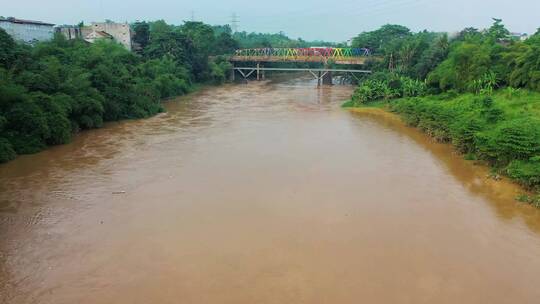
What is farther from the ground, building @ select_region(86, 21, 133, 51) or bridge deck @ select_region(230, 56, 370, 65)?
building @ select_region(86, 21, 133, 51)

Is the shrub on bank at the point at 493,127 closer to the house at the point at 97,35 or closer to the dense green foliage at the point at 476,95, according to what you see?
the dense green foliage at the point at 476,95

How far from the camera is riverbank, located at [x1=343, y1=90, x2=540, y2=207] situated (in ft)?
46.0

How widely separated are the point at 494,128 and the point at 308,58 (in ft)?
104

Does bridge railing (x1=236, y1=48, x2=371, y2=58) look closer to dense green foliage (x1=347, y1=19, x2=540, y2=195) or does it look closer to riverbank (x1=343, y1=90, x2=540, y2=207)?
dense green foliage (x1=347, y1=19, x2=540, y2=195)

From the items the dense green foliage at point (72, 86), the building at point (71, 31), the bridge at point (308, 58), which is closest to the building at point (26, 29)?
the building at point (71, 31)

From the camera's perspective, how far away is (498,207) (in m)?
13.0

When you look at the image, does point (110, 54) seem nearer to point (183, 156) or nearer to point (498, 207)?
point (183, 156)

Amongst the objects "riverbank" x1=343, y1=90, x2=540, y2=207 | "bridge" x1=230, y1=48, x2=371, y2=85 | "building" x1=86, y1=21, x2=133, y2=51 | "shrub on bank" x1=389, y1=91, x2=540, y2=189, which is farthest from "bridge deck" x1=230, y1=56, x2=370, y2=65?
"shrub on bank" x1=389, y1=91, x2=540, y2=189

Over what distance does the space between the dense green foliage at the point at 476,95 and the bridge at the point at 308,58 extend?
13.6ft

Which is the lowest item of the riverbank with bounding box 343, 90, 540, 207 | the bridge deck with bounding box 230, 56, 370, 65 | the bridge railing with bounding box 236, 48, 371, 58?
the riverbank with bounding box 343, 90, 540, 207

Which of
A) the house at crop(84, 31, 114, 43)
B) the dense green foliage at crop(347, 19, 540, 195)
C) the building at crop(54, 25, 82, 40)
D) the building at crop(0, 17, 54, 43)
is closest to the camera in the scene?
the dense green foliage at crop(347, 19, 540, 195)

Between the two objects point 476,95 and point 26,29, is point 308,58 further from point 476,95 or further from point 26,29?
point 26,29

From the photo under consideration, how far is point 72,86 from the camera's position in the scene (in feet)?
68.8

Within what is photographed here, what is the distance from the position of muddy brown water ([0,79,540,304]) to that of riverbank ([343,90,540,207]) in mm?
631
